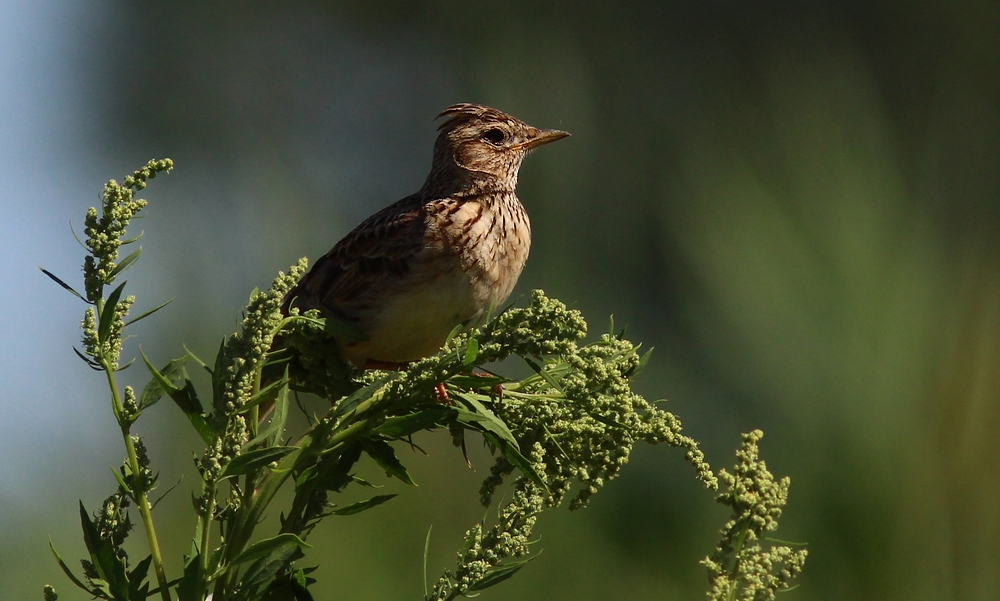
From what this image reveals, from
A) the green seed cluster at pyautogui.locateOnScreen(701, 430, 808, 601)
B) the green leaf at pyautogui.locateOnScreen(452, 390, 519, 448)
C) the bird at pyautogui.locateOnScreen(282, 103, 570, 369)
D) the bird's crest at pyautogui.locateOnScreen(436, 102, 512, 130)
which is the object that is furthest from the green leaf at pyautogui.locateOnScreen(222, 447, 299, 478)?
the bird's crest at pyautogui.locateOnScreen(436, 102, 512, 130)

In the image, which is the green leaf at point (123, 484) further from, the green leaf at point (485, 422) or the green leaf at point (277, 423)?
the green leaf at point (485, 422)

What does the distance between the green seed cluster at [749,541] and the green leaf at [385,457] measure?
22.4 inches

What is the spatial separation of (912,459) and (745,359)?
2.33 feet

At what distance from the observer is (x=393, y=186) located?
410 inches

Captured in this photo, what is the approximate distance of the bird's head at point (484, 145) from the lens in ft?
13.5

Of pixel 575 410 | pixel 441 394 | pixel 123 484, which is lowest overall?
pixel 123 484

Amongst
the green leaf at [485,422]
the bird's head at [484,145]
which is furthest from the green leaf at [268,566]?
the bird's head at [484,145]

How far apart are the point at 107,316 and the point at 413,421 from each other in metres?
0.49

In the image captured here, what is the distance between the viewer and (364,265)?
11.3 feet

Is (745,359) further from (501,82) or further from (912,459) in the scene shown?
(501,82)

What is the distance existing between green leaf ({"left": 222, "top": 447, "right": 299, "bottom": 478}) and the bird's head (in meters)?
2.79

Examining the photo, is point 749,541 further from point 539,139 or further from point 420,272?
point 539,139

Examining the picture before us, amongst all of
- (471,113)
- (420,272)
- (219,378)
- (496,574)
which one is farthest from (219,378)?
(471,113)

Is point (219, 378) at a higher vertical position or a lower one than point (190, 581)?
higher
